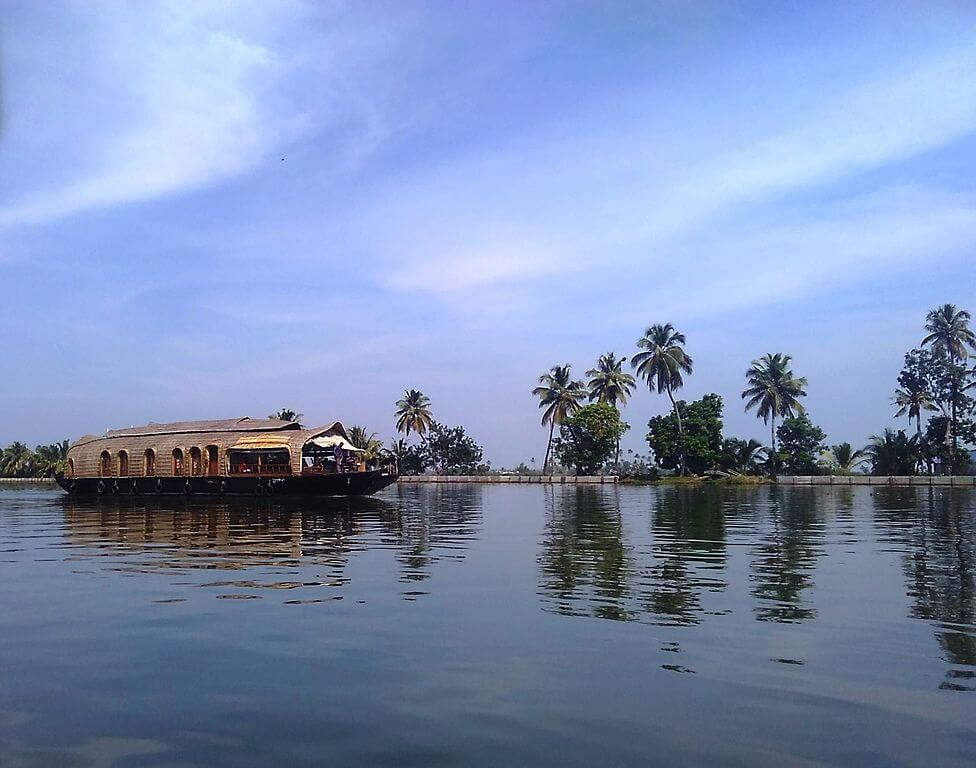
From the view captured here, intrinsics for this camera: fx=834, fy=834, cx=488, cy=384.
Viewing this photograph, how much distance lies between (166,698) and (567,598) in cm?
555

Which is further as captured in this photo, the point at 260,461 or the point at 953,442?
the point at 953,442

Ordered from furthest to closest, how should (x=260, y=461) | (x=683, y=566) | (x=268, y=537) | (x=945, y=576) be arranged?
(x=260, y=461) < (x=268, y=537) < (x=683, y=566) < (x=945, y=576)

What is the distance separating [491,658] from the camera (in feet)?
25.0

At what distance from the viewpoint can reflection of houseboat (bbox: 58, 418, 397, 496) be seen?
134ft

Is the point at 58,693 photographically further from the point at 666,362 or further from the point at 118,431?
the point at 666,362

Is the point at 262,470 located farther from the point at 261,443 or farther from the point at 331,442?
the point at 331,442

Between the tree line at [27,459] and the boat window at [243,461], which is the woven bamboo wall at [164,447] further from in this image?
the tree line at [27,459]

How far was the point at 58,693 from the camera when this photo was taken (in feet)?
21.5

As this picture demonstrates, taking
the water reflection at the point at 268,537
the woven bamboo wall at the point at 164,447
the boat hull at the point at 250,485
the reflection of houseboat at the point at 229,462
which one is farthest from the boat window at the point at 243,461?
the water reflection at the point at 268,537

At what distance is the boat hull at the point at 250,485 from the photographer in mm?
40125

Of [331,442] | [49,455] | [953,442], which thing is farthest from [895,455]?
[49,455]

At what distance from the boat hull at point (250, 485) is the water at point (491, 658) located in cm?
2405

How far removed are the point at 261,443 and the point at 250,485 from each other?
7.89 ft

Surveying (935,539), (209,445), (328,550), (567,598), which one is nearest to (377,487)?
(209,445)
